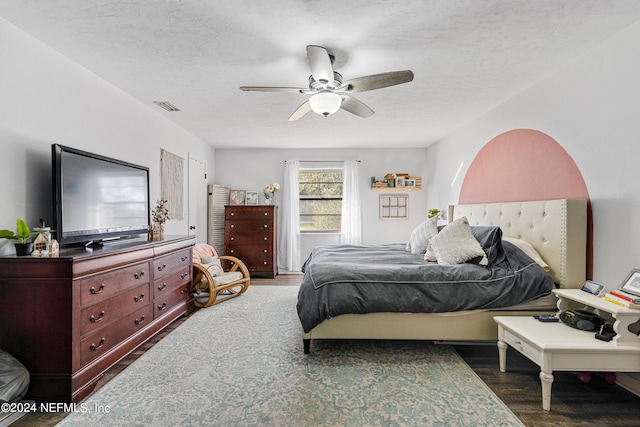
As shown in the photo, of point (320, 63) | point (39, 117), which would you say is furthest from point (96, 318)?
point (320, 63)

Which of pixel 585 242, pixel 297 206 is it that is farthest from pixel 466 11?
pixel 297 206

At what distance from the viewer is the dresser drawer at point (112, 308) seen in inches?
79.5

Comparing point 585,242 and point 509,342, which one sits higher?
point 585,242

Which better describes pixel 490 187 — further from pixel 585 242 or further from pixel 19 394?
pixel 19 394

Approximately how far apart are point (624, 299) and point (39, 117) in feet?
13.4

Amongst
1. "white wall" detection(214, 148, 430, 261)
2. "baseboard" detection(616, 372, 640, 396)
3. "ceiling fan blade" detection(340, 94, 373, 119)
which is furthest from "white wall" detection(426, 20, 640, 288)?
"white wall" detection(214, 148, 430, 261)

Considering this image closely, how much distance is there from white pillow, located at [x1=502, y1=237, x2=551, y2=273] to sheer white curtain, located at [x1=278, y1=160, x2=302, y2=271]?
388 cm

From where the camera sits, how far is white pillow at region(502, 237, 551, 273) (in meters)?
2.65

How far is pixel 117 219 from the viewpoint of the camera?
2809mm

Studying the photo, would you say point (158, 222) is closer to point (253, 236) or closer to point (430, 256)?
point (253, 236)

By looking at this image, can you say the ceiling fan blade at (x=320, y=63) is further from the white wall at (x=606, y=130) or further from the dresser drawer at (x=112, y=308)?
the dresser drawer at (x=112, y=308)

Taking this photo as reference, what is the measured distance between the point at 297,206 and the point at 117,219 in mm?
3586

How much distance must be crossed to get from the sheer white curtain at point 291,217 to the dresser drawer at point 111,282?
344cm

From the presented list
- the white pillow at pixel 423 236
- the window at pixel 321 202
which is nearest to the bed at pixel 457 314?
the white pillow at pixel 423 236
